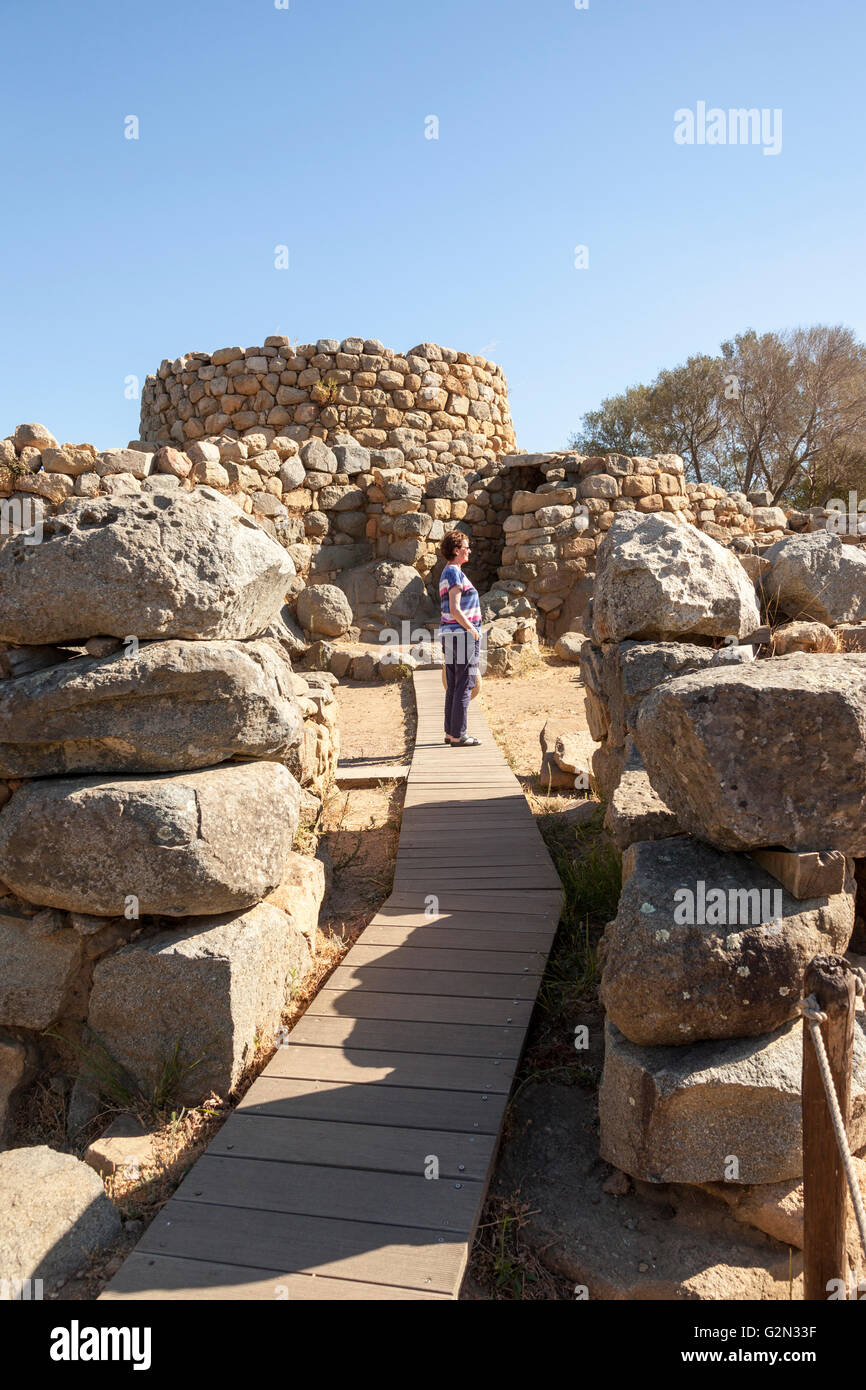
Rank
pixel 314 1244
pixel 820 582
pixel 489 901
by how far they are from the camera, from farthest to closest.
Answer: pixel 820 582, pixel 489 901, pixel 314 1244

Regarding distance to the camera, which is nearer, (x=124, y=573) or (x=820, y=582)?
(x=124, y=573)

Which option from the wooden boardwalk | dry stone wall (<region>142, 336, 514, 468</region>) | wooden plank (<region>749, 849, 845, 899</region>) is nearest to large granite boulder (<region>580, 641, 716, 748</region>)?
the wooden boardwalk

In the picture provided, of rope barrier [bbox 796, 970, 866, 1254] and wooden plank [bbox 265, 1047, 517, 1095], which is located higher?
rope barrier [bbox 796, 970, 866, 1254]

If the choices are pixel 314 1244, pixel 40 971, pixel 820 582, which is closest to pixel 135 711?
pixel 40 971

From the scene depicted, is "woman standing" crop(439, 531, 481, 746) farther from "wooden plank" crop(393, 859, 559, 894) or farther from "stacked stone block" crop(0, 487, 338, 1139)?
"stacked stone block" crop(0, 487, 338, 1139)

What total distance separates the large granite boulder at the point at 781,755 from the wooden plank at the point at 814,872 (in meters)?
0.04

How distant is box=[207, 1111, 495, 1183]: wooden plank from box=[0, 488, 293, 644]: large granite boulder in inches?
66.2

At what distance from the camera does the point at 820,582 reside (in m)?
6.40

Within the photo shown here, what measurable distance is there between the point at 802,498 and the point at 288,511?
1318 centimetres

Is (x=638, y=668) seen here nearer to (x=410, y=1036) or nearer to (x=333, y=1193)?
(x=410, y=1036)

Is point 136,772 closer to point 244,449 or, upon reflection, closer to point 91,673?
point 91,673

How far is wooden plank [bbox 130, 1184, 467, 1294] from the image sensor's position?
7.02 ft

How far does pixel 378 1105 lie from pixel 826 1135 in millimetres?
1373

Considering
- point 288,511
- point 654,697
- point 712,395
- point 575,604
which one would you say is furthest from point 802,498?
point 654,697
